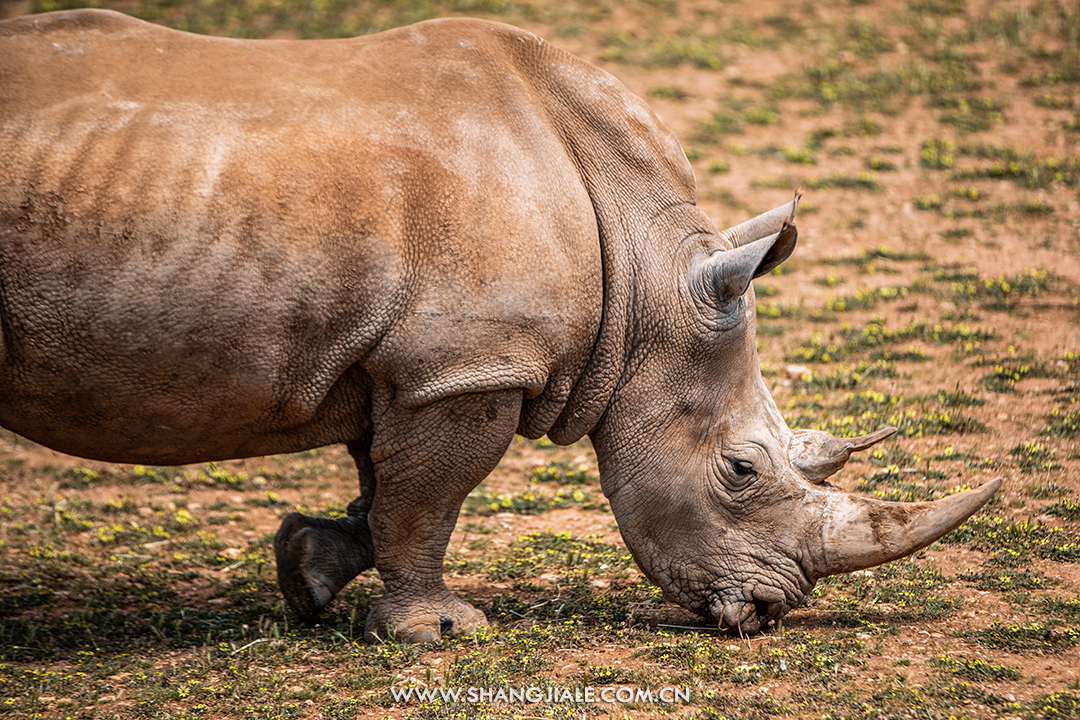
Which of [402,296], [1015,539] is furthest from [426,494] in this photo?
[1015,539]

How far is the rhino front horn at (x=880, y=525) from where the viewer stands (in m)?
5.07

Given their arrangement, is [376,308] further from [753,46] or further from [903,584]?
[753,46]

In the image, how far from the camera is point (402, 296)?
190 inches

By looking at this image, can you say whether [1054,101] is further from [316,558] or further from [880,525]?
[316,558]

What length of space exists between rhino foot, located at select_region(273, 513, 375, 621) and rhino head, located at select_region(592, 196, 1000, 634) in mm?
1396

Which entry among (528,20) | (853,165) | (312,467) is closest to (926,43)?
(853,165)

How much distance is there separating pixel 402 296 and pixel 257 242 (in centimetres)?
64

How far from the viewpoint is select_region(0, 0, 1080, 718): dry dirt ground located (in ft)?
15.8

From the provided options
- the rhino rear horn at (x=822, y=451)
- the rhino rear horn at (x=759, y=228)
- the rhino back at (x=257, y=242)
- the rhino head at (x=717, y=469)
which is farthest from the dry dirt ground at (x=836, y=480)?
the rhino rear horn at (x=759, y=228)

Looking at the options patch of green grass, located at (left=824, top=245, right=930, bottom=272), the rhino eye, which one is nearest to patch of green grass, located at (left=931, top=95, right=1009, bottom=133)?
patch of green grass, located at (left=824, top=245, right=930, bottom=272)

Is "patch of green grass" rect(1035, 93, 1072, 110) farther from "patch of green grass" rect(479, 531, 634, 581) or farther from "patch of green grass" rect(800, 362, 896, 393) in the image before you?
"patch of green grass" rect(479, 531, 634, 581)

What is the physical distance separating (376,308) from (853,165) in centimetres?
875

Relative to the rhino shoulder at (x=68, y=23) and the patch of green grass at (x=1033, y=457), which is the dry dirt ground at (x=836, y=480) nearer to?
the patch of green grass at (x=1033, y=457)

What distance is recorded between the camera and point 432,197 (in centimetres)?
489
